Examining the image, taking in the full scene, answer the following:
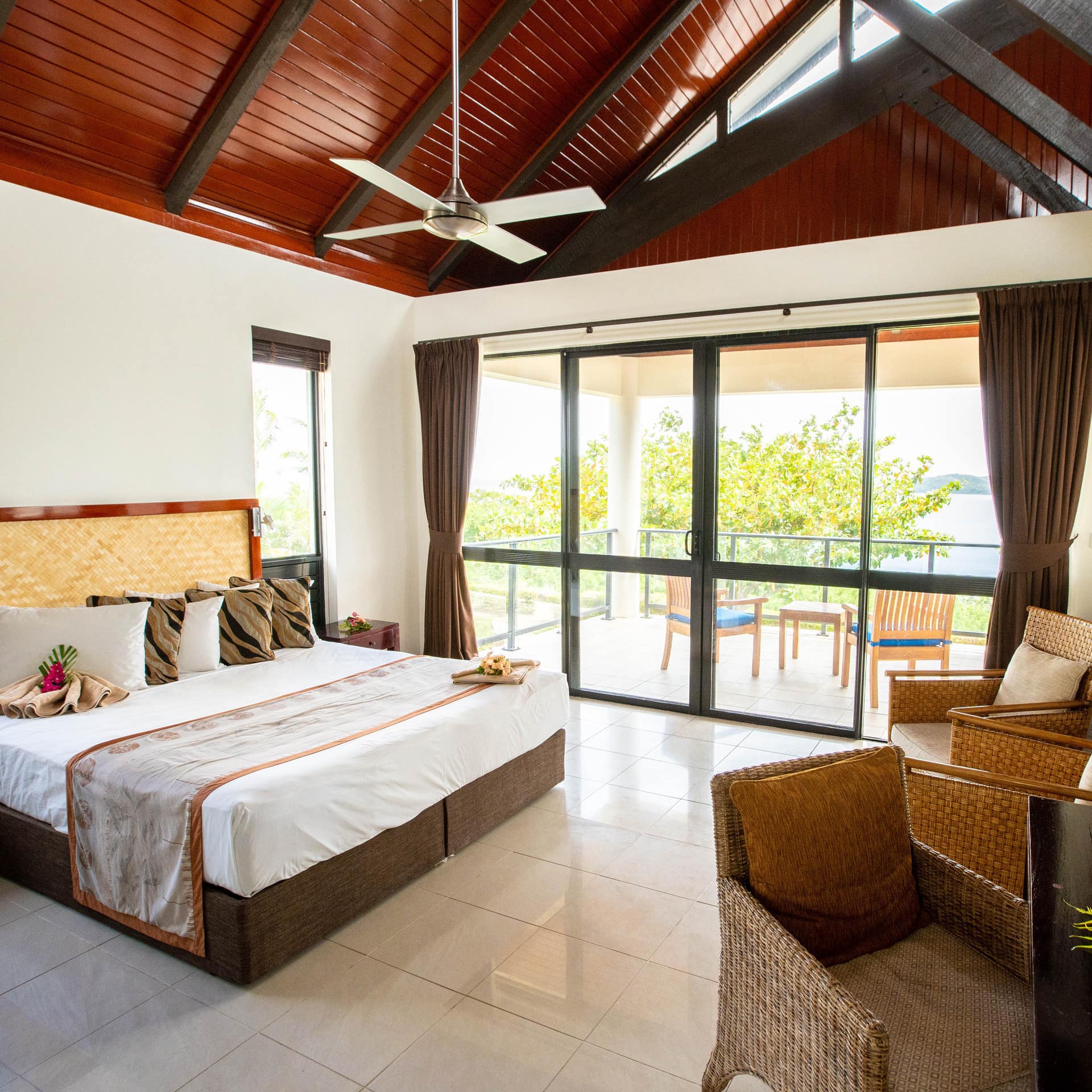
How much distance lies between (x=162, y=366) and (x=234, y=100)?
1.34 m

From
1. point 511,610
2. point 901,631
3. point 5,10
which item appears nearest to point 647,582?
point 511,610

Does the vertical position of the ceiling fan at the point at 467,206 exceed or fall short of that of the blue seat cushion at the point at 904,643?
it exceeds it

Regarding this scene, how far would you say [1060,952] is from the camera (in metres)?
1.29

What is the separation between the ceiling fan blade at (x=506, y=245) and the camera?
309 centimetres

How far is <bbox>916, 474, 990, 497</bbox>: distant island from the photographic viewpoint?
4066mm

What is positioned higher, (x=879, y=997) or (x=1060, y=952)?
(x=1060, y=952)

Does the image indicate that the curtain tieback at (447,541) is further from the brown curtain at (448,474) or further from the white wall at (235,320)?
the white wall at (235,320)

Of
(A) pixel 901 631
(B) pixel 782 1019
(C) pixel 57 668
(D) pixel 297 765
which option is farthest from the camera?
(A) pixel 901 631

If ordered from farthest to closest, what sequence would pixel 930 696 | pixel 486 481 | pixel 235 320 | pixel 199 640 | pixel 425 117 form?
pixel 486 481
pixel 235 320
pixel 425 117
pixel 199 640
pixel 930 696

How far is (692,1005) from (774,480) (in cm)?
306

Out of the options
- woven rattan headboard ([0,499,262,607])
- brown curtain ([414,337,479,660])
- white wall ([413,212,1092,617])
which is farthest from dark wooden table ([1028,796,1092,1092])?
brown curtain ([414,337,479,660])

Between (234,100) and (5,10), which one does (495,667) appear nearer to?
(234,100)

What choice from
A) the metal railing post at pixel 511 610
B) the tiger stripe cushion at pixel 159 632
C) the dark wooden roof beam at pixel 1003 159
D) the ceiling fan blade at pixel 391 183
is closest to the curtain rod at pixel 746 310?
the dark wooden roof beam at pixel 1003 159

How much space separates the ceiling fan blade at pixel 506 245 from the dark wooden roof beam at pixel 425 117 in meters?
1.20
